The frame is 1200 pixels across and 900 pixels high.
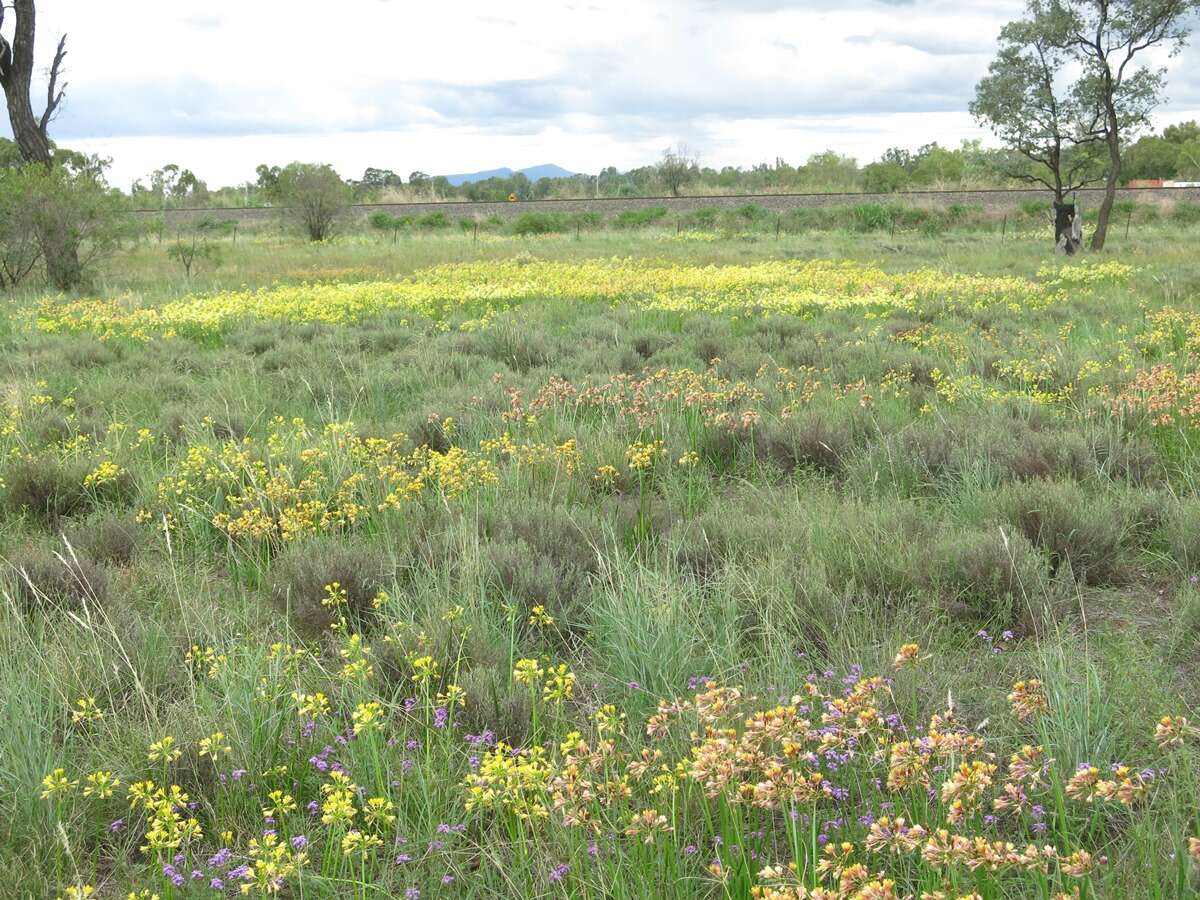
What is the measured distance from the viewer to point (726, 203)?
4391cm

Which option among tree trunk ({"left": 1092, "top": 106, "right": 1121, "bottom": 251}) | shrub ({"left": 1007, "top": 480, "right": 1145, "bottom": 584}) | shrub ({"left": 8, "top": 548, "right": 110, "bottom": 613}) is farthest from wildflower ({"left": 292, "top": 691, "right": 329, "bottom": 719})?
tree trunk ({"left": 1092, "top": 106, "right": 1121, "bottom": 251})

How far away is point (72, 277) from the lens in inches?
688

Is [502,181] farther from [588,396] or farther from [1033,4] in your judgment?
[588,396]

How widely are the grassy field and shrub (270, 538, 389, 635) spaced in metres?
0.02

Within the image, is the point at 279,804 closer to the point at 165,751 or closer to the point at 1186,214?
the point at 165,751

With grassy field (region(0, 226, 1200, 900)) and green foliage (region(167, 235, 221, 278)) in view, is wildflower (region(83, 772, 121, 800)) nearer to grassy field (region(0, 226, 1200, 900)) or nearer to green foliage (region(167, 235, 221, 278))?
grassy field (region(0, 226, 1200, 900))

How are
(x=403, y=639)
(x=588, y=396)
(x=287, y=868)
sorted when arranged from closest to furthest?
(x=287, y=868) → (x=403, y=639) → (x=588, y=396)

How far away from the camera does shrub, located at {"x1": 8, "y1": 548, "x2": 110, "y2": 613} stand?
3.91m

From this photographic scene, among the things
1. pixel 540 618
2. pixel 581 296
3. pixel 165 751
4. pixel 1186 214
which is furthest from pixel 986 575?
pixel 1186 214

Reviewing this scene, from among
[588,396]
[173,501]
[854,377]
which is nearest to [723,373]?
[854,377]

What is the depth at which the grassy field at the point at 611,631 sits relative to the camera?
7.33 ft

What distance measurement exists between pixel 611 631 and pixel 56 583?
2.50m

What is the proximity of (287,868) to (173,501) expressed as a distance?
3.61 m

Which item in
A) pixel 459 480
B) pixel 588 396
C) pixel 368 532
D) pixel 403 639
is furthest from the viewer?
pixel 588 396
